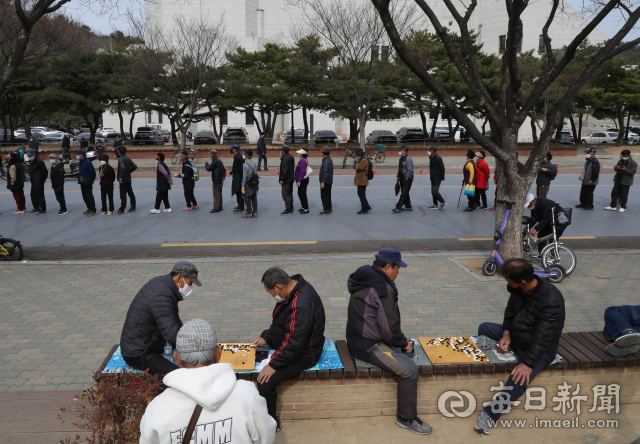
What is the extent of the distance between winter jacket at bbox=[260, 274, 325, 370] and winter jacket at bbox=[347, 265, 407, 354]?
0.31 meters

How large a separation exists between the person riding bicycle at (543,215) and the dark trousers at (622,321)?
13.1 ft

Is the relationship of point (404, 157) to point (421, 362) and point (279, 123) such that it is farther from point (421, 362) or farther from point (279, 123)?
point (279, 123)

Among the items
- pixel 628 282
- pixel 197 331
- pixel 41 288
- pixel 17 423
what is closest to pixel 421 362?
pixel 197 331

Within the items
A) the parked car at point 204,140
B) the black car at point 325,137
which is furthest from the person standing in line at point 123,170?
the parked car at point 204,140

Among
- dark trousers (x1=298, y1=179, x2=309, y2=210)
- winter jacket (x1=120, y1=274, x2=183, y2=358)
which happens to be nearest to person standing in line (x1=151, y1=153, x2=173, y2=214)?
dark trousers (x1=298, y1=179, x2=309, y2=210)

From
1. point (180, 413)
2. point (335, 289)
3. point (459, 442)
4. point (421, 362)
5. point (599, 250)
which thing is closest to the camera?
point (180, 413)

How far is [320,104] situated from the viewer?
34.6m

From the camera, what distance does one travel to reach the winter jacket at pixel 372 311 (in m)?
4.54

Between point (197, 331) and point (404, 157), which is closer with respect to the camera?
point (197, 331)

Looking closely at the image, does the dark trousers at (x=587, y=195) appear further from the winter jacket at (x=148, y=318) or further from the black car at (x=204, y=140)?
the black car at (x=204, y=140)

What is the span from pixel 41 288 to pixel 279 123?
4554 cm

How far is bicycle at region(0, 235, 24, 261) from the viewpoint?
9.88 m

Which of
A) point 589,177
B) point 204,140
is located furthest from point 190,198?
point 204,140

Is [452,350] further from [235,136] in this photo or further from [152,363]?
[235,136]
